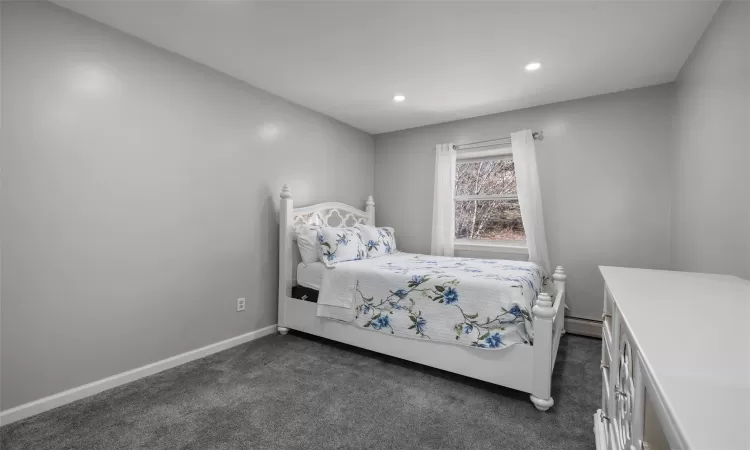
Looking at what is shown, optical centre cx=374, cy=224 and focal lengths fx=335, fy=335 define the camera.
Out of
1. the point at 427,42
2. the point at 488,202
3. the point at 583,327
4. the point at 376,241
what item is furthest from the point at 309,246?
the point at 583,327

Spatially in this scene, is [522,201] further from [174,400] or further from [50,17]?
[50,17]

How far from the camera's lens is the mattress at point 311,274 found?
2.87 metres

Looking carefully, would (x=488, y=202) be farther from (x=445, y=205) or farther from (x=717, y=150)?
(x=717, y=150)

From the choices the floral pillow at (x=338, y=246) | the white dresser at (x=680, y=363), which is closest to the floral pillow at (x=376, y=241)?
the floral pillow at (x=338, y=246)

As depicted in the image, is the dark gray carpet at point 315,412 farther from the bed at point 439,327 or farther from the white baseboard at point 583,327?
the white baseboard at point 583,327

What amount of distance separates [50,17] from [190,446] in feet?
7.82

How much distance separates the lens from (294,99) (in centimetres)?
323

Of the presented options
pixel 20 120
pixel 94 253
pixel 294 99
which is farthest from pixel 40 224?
pixel 294 99

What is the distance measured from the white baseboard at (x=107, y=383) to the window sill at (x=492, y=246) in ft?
7.83

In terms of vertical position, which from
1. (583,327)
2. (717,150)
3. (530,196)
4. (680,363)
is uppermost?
(717,150)

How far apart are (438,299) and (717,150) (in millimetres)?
1786

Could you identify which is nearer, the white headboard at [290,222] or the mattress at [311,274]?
the mattress at [311,274]

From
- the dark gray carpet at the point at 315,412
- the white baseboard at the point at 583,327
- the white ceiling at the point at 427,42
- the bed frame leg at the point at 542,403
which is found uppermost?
the white ceiling at the point at 427,42

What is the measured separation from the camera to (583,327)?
3.11 metres
